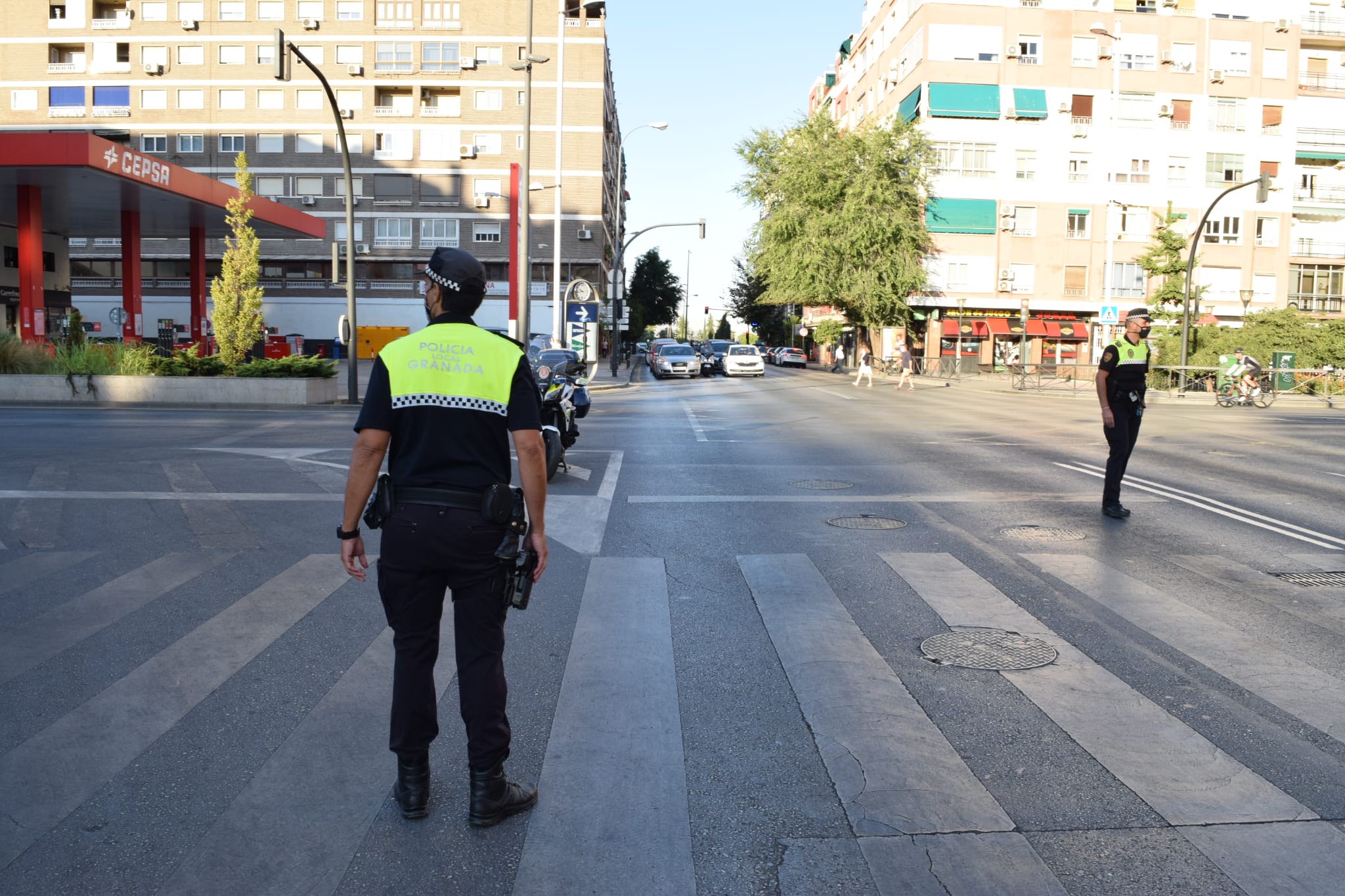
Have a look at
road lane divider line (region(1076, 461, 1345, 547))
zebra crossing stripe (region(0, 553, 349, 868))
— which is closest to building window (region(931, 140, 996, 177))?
road lane divider line (region(1076, 461, 1345, 547))

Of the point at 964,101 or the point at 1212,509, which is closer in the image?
→ the point at 1212,509

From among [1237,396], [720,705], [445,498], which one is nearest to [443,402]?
[445,498]

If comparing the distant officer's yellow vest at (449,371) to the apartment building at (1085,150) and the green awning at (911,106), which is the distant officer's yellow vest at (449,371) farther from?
the green awning at (911,106)

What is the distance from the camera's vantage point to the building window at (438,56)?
206 ft

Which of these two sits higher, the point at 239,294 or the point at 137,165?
the point at 137,165

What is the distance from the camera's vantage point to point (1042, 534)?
352 inches

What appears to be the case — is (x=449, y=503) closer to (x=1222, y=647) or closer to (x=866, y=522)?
(x=1222, y=647)

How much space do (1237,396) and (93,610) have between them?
3190cm

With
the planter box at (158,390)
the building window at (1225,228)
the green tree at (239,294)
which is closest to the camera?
the planter box at (158,390)

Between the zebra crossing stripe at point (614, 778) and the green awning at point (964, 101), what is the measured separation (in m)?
53.4

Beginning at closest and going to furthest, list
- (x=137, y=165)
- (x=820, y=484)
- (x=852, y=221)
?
(x=820, y=484) < (x=137, y=165) < (x=852, y=221)

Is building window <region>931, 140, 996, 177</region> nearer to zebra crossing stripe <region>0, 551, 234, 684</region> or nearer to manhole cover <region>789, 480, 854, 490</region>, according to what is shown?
manhole cover <region>789, 480, 854, 490</region>

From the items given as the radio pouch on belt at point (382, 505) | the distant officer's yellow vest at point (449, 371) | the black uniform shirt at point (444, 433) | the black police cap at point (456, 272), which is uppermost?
the black police cap at point (456, 272)

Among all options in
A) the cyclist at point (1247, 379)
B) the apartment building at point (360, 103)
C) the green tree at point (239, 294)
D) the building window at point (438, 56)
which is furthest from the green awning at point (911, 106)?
the green tree at point (239, 294)
